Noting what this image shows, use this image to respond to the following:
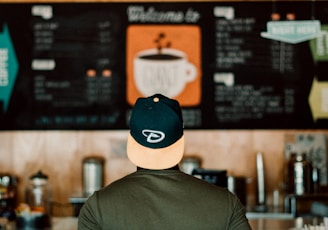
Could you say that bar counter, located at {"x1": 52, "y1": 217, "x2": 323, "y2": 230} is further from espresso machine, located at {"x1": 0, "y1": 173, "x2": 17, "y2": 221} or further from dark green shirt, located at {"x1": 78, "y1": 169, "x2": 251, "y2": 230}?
dark green shirt, located at {"x1": 78, "y1": 169, "x2": 251, "y2": 230}

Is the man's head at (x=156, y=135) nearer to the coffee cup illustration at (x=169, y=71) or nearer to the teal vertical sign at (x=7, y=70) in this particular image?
the coffee cup illustration at (x=169, y=71)

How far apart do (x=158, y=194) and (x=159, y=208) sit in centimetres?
4

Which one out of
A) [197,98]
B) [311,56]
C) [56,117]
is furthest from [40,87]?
[311,56]

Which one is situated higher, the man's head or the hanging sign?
the hanging sign

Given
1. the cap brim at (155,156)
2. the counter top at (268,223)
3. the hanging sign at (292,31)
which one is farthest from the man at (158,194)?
the hanging sign at (292,31)

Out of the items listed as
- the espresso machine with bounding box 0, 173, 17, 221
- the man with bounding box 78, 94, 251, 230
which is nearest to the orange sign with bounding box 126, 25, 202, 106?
the espresso machine with bounding box 0, 173, 17, 221

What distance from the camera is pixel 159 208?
1.96 meters

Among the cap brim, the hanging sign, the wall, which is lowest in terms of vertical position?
the wall

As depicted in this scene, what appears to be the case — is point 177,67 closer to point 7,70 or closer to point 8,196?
point 7,70

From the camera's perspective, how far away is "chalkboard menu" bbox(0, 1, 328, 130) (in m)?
4.52

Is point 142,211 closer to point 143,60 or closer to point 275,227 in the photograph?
point 275,227

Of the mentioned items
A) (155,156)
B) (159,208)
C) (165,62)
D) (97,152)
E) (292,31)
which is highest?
(292,31)

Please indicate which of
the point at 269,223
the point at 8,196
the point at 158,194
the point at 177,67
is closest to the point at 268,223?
the point at 269,223

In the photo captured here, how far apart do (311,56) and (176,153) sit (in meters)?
2.72
